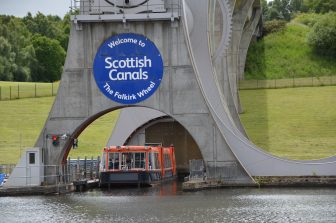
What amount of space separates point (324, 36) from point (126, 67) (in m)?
77.1

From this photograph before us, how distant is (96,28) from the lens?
164 feet

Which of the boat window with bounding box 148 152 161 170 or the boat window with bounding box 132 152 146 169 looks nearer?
the boat window with bounding box 132 152 146 169

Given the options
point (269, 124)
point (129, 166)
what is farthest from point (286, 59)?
point (129, 166)

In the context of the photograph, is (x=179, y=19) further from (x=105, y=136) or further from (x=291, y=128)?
(x=291, y=128)

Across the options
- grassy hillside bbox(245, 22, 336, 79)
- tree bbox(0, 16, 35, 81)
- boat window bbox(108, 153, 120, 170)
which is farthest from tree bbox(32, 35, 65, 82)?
boat window bbox(108, 153, 120, 170)

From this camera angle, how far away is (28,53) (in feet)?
442

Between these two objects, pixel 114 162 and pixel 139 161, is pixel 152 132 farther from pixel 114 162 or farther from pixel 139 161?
pixel 114 162

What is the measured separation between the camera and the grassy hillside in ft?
402

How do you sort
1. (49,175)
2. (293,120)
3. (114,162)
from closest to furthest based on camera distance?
(49,175)
(114,162)
(293,120)

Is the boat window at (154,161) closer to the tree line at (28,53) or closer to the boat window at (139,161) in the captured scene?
the boat window at (139,161)

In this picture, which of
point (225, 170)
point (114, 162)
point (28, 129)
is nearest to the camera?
point (225, 170)

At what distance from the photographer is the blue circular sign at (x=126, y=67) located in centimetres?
4953

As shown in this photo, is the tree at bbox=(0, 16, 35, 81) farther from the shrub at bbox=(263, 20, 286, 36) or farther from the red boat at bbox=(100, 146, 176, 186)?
the red boat at bbox=(100, 146, 176, 186)

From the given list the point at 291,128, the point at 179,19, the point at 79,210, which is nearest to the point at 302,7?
the point at 291,128
